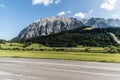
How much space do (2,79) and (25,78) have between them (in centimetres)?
155

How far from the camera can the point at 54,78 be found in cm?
1702

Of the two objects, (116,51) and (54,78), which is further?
(116,51)

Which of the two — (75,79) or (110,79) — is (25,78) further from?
(110,79)

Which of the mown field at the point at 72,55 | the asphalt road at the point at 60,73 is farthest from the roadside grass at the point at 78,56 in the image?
the asphalt road at the point at 60,73

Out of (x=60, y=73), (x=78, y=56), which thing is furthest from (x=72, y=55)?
(x=60, y=73)

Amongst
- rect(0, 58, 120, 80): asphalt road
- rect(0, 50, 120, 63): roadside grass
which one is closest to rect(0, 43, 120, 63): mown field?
rect(0, 50, 120, 63): roadside grass

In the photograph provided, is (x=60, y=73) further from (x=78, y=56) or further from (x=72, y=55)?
(x=72, y=55)

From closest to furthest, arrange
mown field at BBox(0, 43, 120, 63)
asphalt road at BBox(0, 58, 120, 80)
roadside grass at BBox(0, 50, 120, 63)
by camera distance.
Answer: asphalt road at BBox(0, 58, 120, 80), roadside grass at BBox(0, 50, 120, 63), mown field at BBox(0, 43, 120, 63)

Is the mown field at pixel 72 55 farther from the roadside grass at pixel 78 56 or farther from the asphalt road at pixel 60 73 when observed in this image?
the asphalt road at pixel 60 73

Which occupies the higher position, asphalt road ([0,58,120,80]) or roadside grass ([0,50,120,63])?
roadside grass ([0,50,120,63])

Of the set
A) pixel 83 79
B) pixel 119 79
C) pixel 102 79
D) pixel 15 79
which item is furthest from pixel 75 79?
pixel 15 79

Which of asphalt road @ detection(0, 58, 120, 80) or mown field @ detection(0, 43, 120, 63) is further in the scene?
mown field @ detection(0, 43, 120, 63)

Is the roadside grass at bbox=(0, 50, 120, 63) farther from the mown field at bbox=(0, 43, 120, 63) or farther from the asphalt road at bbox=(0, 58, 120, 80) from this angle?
the asphalt road at bbox=(0, 58, 120, 80)

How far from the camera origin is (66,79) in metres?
16.5
